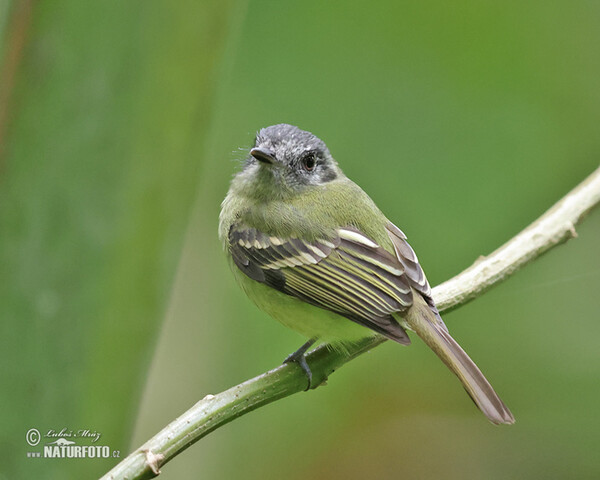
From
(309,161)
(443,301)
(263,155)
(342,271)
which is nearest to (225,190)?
(309,161)

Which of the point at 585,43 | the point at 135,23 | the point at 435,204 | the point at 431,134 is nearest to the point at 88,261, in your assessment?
the point at 135,23

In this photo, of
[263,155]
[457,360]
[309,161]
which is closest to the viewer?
[457,360]

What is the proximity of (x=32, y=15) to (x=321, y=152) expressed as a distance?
4.57 feet

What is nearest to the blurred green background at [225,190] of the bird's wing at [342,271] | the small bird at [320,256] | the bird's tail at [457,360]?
the small bird at [320,256]

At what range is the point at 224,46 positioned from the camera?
223cm

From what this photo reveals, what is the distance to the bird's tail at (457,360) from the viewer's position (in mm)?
2219

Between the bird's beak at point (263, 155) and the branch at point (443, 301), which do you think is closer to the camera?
the branch at point (443, 301)

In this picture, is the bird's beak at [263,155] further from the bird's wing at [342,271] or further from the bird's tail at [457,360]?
the bird's tail at [457,360]

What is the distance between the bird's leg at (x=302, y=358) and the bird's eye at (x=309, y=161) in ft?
2.38

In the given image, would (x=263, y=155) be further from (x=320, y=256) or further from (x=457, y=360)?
(x=457, y=360)

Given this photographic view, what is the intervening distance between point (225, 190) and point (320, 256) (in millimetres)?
893

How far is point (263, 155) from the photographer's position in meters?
2.73

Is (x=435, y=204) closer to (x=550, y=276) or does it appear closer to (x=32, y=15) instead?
(x=550, y=276)

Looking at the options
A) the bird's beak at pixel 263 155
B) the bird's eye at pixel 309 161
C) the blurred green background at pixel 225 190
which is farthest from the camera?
the bird's eye at pixel 309 161
